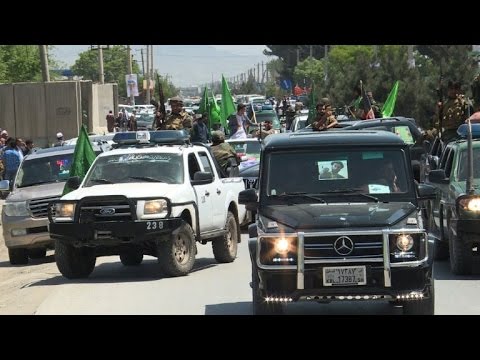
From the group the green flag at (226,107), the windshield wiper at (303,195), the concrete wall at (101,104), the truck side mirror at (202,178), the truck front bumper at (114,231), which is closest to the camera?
the windshield wiper at (303,195)

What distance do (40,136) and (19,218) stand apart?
33330 mm

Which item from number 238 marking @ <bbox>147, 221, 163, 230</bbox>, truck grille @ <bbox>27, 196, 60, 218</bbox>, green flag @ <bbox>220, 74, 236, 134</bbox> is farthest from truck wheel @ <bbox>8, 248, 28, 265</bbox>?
green flag @ <bbox>220, 74, 236, 134</bbox>

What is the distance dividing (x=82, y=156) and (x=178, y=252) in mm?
5349

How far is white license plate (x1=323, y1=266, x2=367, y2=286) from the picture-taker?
11.1m

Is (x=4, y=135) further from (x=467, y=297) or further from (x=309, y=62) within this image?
(x=309, y=62)

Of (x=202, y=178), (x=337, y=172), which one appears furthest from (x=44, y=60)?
(x=337, y=172)

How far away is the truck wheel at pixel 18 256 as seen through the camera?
2081 cm

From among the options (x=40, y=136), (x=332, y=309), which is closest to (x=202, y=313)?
(x=332, y=309)

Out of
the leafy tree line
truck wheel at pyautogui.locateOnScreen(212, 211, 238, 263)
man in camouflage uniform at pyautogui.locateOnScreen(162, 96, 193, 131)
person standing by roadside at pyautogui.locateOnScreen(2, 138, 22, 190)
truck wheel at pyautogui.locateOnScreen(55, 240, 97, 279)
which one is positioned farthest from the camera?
the leafy tree line

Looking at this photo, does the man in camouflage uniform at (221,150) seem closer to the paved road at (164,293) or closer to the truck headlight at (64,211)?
the paved road at (164,293)

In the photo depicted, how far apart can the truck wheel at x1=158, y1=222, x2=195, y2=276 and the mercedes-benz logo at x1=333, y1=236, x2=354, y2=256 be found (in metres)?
5.49

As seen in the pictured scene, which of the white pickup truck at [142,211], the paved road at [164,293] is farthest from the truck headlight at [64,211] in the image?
the paved road at [164,293]

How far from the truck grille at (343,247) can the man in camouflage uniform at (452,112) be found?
35.8 ft

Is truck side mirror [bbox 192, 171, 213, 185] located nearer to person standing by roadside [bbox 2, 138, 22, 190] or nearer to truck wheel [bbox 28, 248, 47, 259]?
truck wheel [bbox 28, 248, 47, 259]
